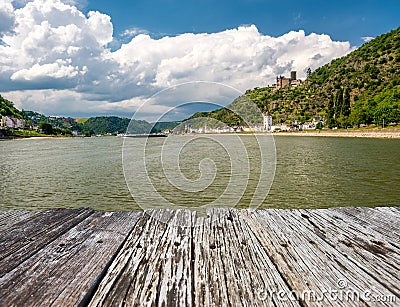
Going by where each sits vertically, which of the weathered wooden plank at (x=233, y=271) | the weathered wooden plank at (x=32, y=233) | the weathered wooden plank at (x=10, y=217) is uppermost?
the weathered wooden plank at (x=32, y=233)

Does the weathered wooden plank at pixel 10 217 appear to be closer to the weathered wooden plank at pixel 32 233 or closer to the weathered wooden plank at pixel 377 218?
the weathered wooden plank at pixel 32 233

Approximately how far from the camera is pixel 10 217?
12.1 feet

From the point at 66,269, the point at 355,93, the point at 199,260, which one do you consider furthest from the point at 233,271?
the point at 355,93

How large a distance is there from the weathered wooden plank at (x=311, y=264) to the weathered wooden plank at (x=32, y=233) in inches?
79.5

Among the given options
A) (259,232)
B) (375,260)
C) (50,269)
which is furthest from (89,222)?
(375,260)

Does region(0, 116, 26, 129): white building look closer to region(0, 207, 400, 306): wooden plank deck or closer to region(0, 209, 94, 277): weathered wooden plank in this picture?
region(0, 209, 94, 277): weathered wooden plank

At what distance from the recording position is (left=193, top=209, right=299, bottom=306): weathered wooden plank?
1.91 meters

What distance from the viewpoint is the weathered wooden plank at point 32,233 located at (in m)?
2.47

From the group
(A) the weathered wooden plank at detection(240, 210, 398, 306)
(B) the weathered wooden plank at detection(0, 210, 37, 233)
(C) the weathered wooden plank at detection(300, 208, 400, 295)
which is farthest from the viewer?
(B) the weathered wooden plank at detection(0, 210, 37, 233)

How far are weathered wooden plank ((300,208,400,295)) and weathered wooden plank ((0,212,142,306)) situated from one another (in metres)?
1.98

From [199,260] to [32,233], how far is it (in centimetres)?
179

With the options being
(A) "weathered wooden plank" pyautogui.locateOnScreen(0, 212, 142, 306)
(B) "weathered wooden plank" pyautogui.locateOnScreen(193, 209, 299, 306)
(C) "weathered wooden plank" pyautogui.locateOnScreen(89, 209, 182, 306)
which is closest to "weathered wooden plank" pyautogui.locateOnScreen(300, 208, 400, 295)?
A: (B) "weathered wooden plank" pyautogui.locateOnScreen(193, 209, 299, 306)

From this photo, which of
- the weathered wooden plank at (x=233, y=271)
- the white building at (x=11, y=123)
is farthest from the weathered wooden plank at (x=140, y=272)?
the white building at (x=11, y=123)

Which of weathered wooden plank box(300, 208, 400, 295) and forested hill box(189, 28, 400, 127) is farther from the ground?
forested hill box(189, 28, 400, 127)
